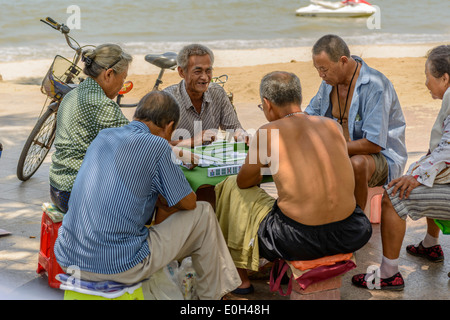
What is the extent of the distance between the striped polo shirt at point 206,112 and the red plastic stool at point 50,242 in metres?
1.14

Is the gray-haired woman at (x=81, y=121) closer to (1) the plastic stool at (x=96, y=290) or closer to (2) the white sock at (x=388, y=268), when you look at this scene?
(1) the plastic stool at (x=96, y=290)

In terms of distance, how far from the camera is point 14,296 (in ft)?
11.8

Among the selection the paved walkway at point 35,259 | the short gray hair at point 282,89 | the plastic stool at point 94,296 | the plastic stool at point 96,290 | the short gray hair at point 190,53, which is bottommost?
the paved walkway at point 35,259

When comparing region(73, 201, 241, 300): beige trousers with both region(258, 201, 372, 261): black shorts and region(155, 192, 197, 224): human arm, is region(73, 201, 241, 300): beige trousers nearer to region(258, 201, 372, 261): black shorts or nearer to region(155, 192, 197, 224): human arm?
region(155, 192, 197, 224): human arm

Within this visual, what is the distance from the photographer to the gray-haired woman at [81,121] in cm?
356

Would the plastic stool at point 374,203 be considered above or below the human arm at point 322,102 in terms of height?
below

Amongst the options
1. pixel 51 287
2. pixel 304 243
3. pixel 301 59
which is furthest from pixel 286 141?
pixel 301 59

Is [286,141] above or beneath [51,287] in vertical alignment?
above

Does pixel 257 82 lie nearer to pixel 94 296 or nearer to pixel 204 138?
pixel 204 138

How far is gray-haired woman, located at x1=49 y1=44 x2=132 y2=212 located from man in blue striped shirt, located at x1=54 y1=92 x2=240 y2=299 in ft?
1.60

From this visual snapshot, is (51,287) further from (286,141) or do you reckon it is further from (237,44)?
(237,44)

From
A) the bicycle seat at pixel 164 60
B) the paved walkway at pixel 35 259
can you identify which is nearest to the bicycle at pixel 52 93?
the bicycle seat at pixel 164 60

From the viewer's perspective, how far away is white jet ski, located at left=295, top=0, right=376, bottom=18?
28442 millimetres

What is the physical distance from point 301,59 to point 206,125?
11.1m
